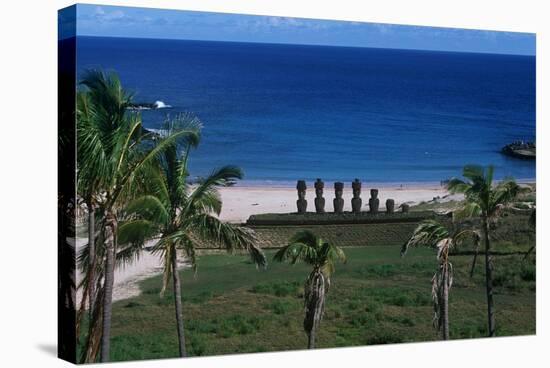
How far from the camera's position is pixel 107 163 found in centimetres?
1684

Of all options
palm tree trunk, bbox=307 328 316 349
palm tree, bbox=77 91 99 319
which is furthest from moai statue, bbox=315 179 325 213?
palm tree, bbox=77 91 99 319

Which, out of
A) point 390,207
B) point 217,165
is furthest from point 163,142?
point 390,207

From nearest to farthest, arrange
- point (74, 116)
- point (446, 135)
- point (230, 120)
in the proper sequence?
point (74, 116) → point (230, 120) → point (446, 135)

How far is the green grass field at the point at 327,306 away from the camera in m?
17.3

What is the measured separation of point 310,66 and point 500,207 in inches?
142

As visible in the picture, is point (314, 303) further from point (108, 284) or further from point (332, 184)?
point (108, 284)

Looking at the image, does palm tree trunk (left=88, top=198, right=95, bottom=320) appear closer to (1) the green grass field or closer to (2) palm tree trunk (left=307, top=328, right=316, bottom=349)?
(1) the green grass field

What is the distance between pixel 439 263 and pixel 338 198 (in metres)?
1.90

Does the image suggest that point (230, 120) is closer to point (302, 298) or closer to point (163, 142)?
point (163, 142)

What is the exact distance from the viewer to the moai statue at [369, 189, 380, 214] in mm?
18844

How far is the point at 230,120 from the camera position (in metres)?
17.9

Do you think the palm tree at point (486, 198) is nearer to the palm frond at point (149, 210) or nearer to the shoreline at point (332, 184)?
the shoreline at point (332, 184)

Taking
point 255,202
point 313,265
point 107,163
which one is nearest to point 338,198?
point 313,265

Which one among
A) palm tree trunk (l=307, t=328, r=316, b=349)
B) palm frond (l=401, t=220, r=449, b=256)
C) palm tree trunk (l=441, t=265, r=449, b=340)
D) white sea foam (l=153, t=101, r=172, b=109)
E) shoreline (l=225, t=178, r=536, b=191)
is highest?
white sea foam (l=153, t=101, r=172, b=109)
